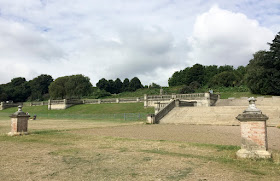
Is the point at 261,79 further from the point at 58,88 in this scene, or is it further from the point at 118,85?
the point at 118,85

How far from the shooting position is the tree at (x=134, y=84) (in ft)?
421

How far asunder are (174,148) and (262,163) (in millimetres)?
3667

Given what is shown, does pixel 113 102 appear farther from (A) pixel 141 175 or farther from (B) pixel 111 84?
(B) pixel 111 84

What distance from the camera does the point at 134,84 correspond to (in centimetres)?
12962

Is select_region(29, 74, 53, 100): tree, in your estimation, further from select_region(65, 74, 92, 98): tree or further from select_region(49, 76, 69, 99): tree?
select_region(65, 74, 92, 98): tree

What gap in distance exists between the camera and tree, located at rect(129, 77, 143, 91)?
128m

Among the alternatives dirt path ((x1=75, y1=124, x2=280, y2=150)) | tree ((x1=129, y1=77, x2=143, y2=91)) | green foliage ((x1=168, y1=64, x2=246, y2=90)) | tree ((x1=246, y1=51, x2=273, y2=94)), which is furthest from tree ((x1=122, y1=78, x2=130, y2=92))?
dirt path ((x1=75, y1=124, x2=280, y2=150))

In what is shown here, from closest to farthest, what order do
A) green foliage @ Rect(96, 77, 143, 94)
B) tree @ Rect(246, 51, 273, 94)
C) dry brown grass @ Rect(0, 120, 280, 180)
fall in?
dry brown grass @ Rect(0, 120, 280, 180), tree @ Rect(246, 51, 273, 94), green foliage @ Rect(96, 77, 143, 94)

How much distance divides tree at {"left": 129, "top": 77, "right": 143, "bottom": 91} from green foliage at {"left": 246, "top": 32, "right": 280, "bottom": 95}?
83.7 meters

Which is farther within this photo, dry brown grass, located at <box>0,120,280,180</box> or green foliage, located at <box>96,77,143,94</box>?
green foliage, located at <box>96,77,143,94</box>

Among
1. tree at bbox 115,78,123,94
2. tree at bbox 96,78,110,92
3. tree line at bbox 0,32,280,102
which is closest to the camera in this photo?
tree line at bbox 0,32,280,102

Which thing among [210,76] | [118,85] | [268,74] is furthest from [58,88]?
[268,74]

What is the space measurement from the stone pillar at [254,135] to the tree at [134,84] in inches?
4703

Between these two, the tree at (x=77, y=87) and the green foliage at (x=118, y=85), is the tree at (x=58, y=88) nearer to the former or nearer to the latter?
the tree at (x=77, y=87)
